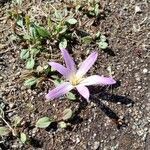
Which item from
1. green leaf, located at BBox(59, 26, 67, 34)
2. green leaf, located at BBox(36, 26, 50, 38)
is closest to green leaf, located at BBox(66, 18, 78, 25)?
green leaf, located at BBox(59, 26, 67, 34)

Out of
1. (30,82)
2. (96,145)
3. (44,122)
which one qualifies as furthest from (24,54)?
(96,145)

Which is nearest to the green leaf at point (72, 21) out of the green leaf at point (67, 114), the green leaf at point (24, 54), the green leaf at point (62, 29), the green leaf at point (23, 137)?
the green leaf at point (62, 29)

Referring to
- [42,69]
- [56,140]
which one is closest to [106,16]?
[42,69]

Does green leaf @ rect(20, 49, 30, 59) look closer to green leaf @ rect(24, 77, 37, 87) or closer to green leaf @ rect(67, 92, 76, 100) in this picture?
green leaf @ rect(24, 77, 37, 87)

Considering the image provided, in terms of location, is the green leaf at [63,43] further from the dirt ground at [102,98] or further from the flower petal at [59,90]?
the flower petal at [59,90]

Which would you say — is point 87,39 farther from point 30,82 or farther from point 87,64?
point 30,82
